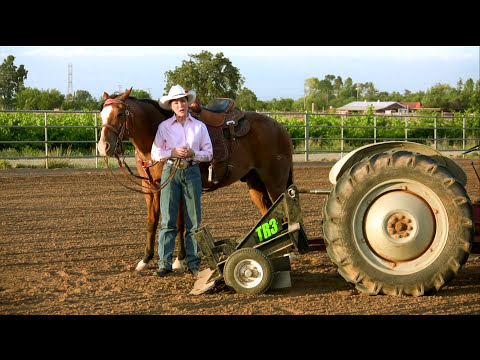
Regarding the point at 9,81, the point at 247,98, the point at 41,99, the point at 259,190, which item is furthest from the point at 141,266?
the point at 247,98

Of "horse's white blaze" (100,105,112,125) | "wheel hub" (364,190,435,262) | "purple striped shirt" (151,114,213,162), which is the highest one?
"horse's white blaze" (100,105,112,125)

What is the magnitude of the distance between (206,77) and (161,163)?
83.9 ft

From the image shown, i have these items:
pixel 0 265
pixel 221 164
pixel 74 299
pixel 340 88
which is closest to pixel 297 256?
Answer: pixel 221 164

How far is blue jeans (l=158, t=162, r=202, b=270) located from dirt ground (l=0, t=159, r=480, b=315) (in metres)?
0.25

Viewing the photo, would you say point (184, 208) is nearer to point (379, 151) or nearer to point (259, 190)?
point (259, 190)

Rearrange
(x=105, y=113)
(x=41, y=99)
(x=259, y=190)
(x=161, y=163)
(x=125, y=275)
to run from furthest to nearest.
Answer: (x=41, y=99) < (x=259, y=190) < (x=161, y=163) < (x=125, y=275) < (x=105, y=113)

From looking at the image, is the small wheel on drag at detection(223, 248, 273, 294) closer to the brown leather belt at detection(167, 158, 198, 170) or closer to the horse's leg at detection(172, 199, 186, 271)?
the brown leather belt at detection(167, 158, 198, 170)

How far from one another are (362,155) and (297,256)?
2.21m

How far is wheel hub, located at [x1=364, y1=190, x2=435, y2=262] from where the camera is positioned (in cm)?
530

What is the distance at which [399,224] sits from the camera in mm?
5293

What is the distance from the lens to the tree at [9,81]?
33562mm

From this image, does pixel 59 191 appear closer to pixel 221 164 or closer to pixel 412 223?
pixel 221 164

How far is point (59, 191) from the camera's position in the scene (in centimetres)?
1313

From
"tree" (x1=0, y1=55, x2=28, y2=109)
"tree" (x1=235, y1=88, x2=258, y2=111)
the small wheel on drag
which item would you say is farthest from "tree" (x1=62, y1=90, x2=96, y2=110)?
the small wheel on drag
